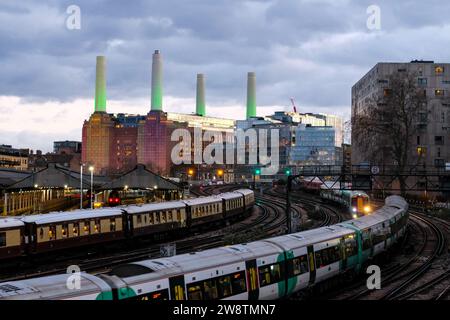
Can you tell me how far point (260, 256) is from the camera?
18.9m

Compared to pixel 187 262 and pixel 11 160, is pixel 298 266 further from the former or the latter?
pixel 11 160

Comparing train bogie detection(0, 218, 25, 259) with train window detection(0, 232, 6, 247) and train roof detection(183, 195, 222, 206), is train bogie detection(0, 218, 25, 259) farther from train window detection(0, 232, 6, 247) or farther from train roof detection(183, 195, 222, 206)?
train roof detection(183, 195, 222, 206)

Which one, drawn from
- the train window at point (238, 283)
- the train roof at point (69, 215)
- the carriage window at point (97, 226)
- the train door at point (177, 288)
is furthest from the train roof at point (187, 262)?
the carriage window at point (97, 226)

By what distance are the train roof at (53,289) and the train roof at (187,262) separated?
3.36 ft

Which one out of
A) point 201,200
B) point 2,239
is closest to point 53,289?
point 2,239

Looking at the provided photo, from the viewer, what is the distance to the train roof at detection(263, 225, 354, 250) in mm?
21078

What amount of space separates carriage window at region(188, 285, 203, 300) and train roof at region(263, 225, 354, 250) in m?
5.39

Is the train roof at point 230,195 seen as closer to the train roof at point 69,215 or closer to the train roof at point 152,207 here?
the train roof at point 152,207

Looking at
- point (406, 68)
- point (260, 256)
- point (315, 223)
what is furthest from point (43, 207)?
point (406, 68)

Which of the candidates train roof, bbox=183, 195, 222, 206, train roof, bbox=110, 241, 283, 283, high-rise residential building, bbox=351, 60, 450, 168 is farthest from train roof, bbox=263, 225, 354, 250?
high-rise residential building, bbox=351, 60, 450, 168

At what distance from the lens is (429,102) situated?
86688 mm

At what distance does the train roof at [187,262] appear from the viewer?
14.9m
